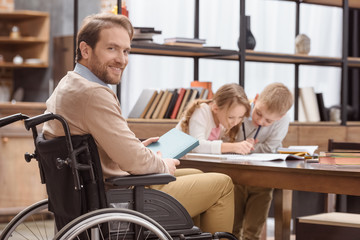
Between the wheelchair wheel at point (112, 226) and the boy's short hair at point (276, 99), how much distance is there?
4.58 ft

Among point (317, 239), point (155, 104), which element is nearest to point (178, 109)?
point (155, 104)

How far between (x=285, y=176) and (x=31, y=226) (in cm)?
265

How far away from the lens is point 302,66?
5.52m

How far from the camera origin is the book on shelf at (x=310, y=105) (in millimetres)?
4805

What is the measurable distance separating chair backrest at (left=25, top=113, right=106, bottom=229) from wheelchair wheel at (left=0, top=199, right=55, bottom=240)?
0.83 ft

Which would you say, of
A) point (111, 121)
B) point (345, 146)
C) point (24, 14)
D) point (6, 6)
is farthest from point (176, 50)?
point (6, 6)

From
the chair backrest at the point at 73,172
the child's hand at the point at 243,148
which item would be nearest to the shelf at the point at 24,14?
the child's hand at the point at 243,148

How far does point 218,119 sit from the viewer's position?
3178 mm

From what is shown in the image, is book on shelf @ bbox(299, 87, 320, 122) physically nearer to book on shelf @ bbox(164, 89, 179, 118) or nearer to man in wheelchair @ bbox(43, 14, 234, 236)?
book on shelf @ bbox(164, 89, 179, 118)

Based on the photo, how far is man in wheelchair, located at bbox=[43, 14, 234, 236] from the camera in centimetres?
192

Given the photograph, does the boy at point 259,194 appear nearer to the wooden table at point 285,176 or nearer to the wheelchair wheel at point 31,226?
the wooden table at point 285,176

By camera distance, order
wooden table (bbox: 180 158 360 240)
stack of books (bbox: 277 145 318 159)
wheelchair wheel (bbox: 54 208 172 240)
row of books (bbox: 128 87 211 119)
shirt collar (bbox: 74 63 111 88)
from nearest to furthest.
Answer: wheelchair wheel (bbox: 54 208 172 240) → shirt collar (bbox: 74 63 111 88) → wooden table (bbox: 180 158 360 240) → stack of books (bbox: 277 145 318 159) → row of books (bbox: 128 87 211 119)

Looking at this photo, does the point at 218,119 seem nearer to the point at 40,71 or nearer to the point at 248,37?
the point at 248,37

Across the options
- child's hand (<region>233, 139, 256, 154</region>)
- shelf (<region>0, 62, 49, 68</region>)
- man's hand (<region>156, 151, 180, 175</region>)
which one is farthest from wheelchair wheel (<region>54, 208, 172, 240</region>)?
shelf (<region>0, 62, 49, 68</region>)
